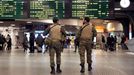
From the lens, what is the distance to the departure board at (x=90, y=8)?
3178 cm

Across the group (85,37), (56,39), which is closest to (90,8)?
(85,37)

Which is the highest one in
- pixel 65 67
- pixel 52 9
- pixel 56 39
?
pixel 52 9

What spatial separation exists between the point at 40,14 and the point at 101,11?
4.08 metres

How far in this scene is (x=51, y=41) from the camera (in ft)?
50.9

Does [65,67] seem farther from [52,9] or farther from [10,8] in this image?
[10,8]

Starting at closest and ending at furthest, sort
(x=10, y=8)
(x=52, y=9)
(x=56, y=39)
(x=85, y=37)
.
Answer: (x=56, y=39) → (x=85, y=37) → (x=52, y=9) → (x=10, y=8)

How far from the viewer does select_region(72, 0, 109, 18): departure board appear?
31781mm

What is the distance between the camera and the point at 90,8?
105 feet

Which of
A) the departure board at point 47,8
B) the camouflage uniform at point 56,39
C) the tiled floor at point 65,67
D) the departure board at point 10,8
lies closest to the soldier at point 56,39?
the camouflage uniform at point 56,39

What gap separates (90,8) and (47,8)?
2.86 m

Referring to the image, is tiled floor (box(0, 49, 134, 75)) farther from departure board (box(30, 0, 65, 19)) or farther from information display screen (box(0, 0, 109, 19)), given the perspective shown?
departure board (box(30, 0, 65, 19))

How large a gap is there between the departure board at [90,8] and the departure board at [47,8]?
889 mm

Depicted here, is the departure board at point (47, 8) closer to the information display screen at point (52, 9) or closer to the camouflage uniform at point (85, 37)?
the information display screen at point (52, 9)

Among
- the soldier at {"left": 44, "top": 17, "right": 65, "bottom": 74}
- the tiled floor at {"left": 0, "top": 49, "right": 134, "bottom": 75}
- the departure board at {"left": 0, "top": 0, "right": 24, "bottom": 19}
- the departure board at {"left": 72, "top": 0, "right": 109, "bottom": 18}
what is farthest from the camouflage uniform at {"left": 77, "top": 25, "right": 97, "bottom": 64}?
the departure board at {"left": 0, "top": 0, "right": 24, "bottom": 19}
